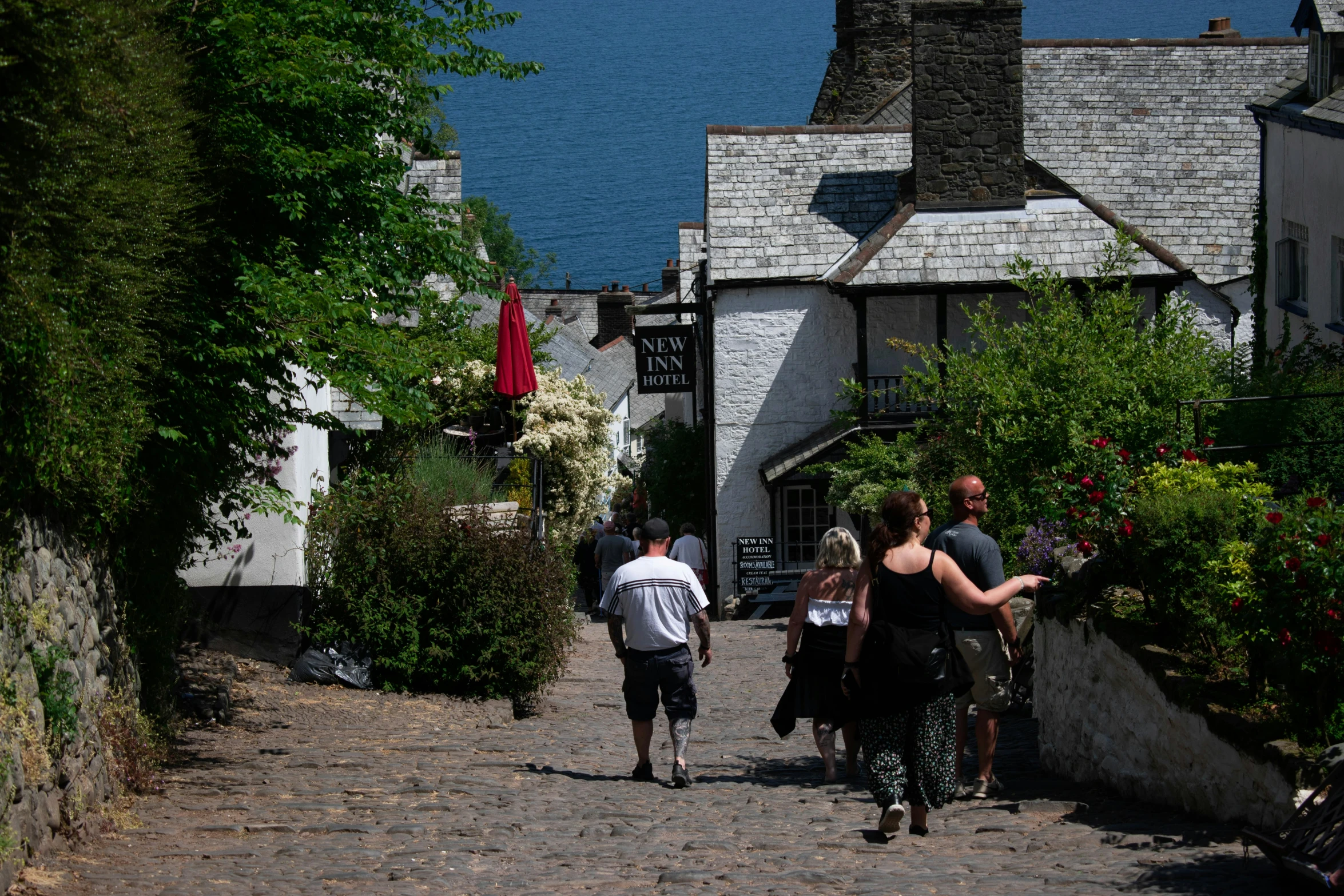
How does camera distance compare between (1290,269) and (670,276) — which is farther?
(670,276)

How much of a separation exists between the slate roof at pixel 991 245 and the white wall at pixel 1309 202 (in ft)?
11.6

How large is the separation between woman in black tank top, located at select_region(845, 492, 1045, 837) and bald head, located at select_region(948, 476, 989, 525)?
4.23 feet

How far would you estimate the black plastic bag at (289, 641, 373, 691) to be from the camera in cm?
1210

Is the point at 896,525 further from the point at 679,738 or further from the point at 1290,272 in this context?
the point at 1290,272

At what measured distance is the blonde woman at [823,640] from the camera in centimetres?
902

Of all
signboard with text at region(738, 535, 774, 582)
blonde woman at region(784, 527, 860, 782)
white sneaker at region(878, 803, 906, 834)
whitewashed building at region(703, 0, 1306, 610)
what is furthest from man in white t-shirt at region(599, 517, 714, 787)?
signboard with text at region(738, 535, 774, 582)

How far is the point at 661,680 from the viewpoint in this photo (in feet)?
29.5

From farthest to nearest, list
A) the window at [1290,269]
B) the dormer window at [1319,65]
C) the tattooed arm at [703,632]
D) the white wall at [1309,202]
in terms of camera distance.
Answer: the window at [1290,269] < the dormer window at [1319,65] < the white wall at [1309,202] < the tattooed arm at [703,632]

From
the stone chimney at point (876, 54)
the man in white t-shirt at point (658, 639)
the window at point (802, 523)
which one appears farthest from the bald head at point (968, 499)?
the stone chimney at point (876, 54)

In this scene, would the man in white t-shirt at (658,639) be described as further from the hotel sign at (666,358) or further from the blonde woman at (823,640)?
the hotel sign at (666,358)

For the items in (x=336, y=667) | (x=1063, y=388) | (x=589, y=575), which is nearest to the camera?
(x=1063, y=388)

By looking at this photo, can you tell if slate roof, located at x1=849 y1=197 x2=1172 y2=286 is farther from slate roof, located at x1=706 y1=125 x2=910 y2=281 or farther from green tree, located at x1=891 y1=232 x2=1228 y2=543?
green tree, located at x1=891 y1=232 x2=1228 y2=543

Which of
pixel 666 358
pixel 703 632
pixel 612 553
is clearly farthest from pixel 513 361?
pixel 703 632

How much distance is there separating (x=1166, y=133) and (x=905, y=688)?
22.8 m
